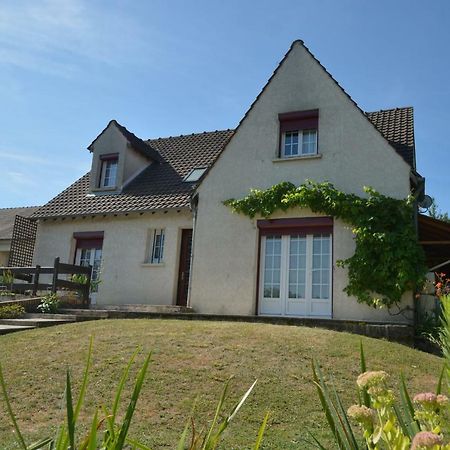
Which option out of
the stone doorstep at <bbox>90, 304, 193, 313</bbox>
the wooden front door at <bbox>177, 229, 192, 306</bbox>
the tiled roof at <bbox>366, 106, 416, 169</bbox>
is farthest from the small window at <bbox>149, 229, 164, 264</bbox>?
the tiled roof at <bbox>366, 106, 416, 169</bbox>

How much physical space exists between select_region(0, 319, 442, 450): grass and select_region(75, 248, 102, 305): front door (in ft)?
21.1

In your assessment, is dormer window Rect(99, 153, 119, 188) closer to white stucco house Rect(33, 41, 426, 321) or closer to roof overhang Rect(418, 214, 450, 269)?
white stucco house Rect(33, 41, 426, 321)

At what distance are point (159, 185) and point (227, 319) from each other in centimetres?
718

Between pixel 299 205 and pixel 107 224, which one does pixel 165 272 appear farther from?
pixel 299 205

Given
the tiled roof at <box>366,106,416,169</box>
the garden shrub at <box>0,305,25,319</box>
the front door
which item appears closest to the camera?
the garden shrub at <box>0,305,25,319</box>

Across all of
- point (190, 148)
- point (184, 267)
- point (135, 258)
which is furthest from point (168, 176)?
point (184, 267)

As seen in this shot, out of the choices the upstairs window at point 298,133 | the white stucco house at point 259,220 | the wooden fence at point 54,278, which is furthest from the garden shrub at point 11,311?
the upstairs window at point 298,133

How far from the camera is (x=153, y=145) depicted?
22125 mm

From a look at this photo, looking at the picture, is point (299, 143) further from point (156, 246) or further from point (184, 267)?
point (156, 246)

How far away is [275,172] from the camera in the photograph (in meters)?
14.7

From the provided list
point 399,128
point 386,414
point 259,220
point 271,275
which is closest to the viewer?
point 386,414

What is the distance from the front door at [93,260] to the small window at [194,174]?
151 inches

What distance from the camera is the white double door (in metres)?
13.5

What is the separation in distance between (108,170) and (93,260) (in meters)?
3.67
